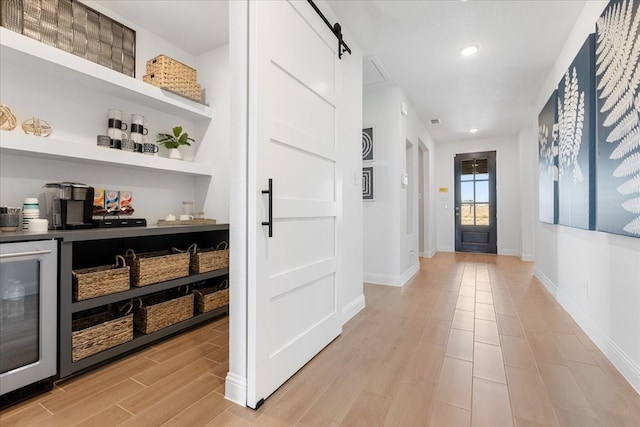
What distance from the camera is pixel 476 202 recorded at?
6852 millimetres

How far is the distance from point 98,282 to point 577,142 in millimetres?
3731

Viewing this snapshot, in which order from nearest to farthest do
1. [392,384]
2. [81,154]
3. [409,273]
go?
[392,384], [81,154], [409,273]

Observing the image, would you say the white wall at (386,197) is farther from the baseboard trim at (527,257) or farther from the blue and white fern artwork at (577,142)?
the baseboard trim at (527,257)

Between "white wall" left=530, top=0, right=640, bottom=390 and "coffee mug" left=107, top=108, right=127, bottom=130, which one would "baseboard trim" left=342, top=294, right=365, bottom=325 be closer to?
"white wall" left=530, top=0, right=640, bottom=390

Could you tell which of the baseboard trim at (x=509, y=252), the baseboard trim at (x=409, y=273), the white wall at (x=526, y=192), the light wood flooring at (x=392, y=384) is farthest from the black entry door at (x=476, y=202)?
the light wood flooring at (x=392, y=384)

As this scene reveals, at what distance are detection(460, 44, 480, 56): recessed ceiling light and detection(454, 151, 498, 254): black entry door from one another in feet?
14.2

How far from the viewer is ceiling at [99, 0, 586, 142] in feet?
7.95

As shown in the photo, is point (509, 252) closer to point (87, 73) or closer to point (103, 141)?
point (103, 141)

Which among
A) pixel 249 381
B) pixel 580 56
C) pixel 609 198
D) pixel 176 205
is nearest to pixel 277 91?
pixel 249 381

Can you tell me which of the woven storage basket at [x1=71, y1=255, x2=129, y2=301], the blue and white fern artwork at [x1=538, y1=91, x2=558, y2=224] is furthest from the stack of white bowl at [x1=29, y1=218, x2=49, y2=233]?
the blue and white fern artwork at [x1=538, y1=91, x2=558, y2=224]

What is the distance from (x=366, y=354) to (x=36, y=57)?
2.88m

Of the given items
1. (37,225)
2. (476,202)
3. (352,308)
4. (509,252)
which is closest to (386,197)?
(352,308)

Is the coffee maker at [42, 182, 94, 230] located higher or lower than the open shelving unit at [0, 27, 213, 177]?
lower

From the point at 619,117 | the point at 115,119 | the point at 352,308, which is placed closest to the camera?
the point at 619,117
